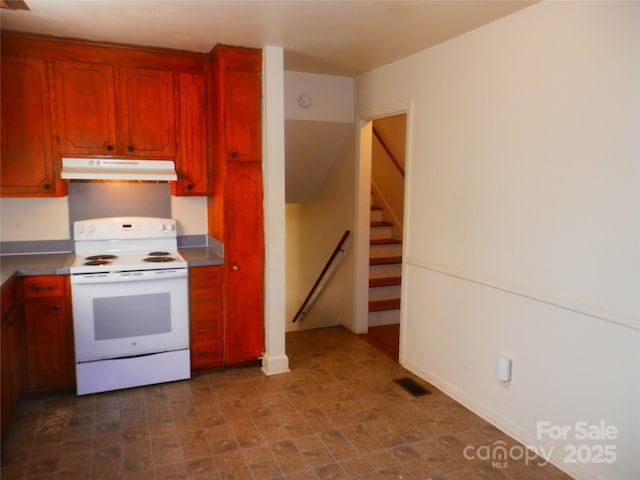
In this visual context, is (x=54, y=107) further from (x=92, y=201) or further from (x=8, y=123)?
(x=92, y=201)

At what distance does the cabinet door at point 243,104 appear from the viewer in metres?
3.45

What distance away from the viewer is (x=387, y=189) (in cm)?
573

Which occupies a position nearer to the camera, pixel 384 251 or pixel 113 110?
pixel 113 110

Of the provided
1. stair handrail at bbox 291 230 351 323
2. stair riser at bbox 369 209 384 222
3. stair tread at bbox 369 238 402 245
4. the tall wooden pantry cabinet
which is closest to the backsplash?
the tall wooden pantry cabinet

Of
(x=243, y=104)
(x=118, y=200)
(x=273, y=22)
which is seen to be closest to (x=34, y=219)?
(x=118, y=200)

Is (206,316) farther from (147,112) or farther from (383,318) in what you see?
(383,318)

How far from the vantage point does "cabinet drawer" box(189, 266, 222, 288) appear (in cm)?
354

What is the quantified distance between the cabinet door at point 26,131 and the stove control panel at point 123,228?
0.39 meters

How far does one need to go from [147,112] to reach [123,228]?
3.08 ft

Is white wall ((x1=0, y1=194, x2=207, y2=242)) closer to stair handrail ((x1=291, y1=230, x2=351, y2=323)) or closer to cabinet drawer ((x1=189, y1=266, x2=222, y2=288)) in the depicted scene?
cabinet drawer ((x1=189, y1=266, x2=222, y2=288))

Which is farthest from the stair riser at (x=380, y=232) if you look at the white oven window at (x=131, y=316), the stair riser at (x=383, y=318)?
the white oven window at (x=131, y=316)

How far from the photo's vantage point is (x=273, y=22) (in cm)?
285

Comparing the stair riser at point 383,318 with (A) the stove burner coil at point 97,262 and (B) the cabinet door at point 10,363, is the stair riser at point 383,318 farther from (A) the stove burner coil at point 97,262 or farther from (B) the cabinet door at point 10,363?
(B) the cabinet door at point 10,363

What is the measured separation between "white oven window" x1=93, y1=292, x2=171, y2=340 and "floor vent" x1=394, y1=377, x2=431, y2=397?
5.91ft
